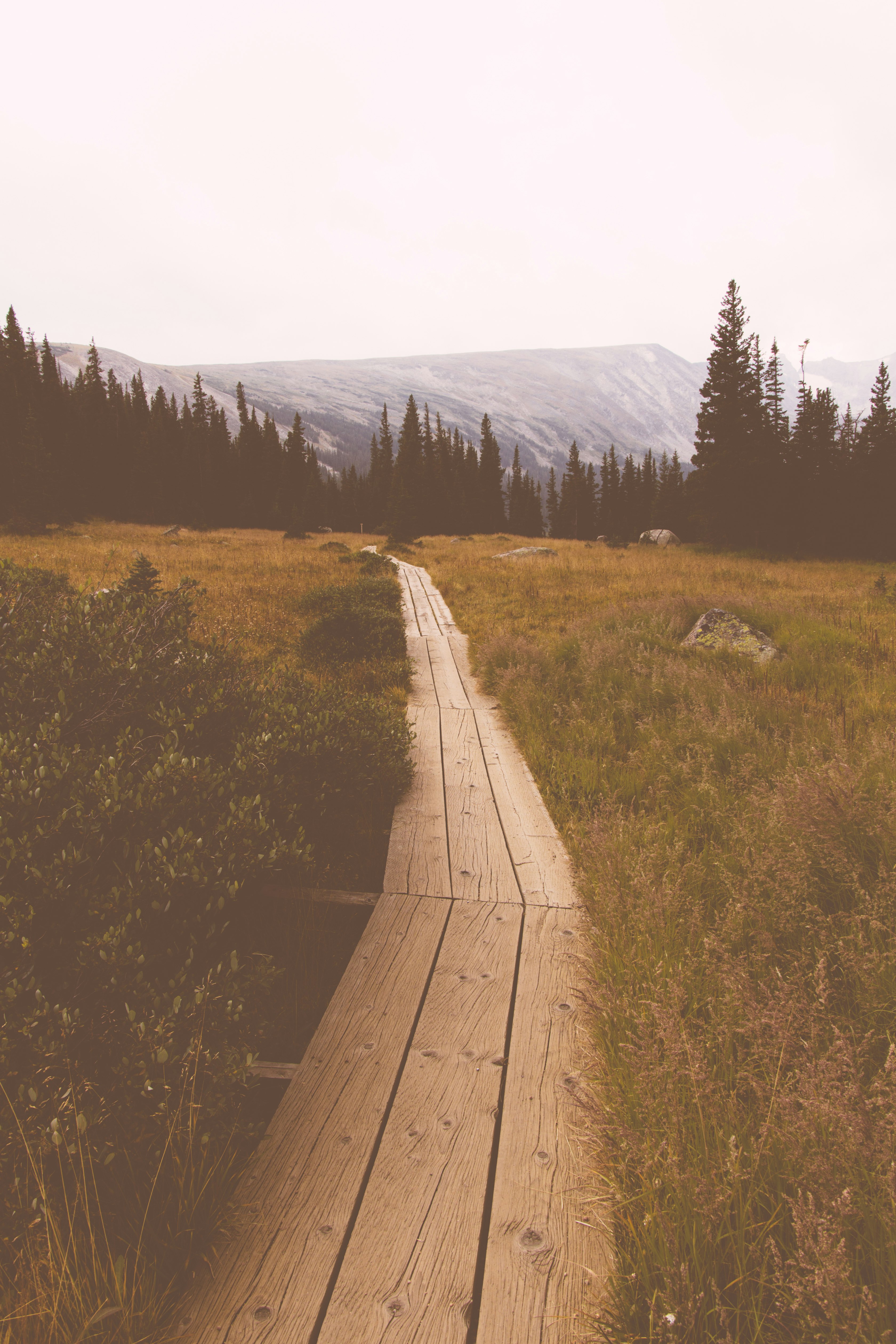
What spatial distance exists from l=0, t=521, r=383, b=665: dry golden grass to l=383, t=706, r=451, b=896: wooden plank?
3475mm

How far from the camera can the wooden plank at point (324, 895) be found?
3.26 m

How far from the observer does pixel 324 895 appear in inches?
132

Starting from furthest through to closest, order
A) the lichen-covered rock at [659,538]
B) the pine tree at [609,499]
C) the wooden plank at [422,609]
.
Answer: the pine tree at [609,499], the lichen-covered rock at [659,538], the wooden plank at [422,609]

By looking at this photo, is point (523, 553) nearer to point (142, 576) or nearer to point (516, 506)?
point (142, 576)

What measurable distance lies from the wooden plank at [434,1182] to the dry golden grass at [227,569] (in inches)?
198

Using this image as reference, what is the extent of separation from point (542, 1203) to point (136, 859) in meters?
2.01

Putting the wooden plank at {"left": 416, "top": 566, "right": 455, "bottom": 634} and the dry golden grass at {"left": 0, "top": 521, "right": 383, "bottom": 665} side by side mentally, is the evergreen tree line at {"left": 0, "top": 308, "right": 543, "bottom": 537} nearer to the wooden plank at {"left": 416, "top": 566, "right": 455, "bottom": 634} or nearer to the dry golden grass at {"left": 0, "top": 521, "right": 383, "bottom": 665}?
the dry golden grass at {"left": 0, "top": 521, "right": 383, "bottom": 665}

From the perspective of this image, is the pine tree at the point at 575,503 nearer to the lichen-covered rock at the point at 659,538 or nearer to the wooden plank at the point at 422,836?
the lichen-covered rock at the point at 659,538

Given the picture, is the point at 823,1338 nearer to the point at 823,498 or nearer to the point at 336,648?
the point at 336,648

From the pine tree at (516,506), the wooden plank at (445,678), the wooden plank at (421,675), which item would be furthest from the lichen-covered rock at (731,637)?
the pine tree at (516,506)

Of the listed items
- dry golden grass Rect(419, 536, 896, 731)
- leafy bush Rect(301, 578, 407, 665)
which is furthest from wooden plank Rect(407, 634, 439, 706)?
dry golden grass Rect(419, 536, 896, 731)

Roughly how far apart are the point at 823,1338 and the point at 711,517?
1413 inches

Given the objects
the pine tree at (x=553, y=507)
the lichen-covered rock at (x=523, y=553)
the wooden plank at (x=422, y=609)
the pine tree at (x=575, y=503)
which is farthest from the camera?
the pine tree at (x=553, y=507)

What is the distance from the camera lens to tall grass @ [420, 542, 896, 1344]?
4.67 ft
